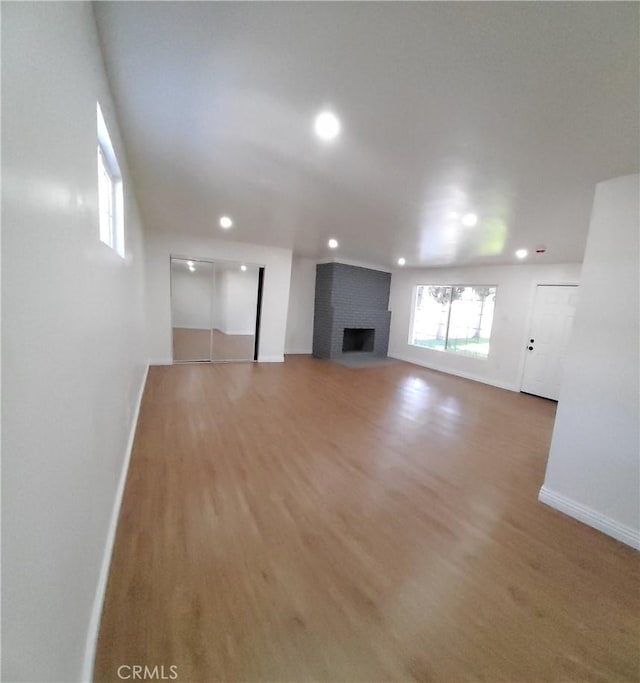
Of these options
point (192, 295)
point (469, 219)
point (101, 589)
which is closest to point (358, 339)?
point (192, 295)

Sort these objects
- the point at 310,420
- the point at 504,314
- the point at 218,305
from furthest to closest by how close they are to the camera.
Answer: the point at 218,305, the point at 504,314, the point at 310,420

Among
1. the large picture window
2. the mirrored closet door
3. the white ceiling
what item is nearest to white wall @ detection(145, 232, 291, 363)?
the mirrored closet door

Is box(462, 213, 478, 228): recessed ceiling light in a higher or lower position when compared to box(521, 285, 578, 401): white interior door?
higher

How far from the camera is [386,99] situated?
56.7 inches

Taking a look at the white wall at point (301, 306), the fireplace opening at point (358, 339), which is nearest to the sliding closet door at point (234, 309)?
the white wall at point (301, 306)

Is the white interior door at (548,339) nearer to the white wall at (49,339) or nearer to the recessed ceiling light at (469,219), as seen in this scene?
the recessed ceiling light at (469,219)

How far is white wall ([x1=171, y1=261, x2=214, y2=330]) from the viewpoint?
19.9ft

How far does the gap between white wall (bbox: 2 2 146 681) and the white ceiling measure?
437mm

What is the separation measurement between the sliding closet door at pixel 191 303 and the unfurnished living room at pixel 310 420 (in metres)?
2.61

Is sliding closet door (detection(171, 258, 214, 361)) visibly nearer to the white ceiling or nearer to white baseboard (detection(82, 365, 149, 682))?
the white ceiling

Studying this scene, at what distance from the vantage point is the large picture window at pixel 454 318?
6055 millimetres

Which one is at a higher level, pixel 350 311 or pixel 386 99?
pixel 386 99

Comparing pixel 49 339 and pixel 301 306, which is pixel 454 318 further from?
pixel 49 339

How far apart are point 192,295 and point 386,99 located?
235 inches
